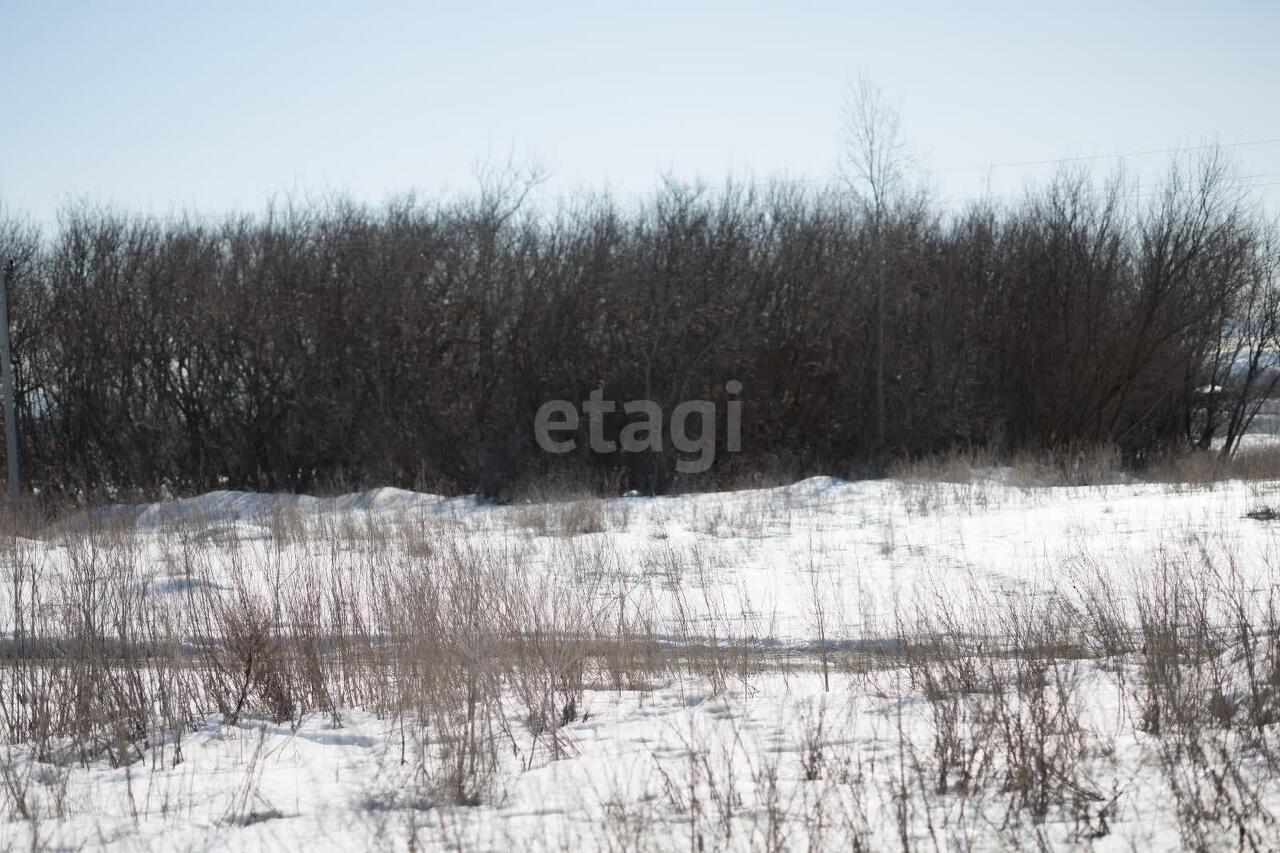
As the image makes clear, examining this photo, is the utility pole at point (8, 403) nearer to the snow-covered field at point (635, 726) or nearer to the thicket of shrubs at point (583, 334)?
the thicket of shrubs at point (583, 334)

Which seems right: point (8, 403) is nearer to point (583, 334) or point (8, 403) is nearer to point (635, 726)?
point (583, 334)

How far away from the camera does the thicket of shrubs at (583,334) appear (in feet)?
62.0

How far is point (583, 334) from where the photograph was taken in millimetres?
19000

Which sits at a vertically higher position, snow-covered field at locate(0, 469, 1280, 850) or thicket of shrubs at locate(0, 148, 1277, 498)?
thicket of shrubs at locate(0, 148, 1277, 498)

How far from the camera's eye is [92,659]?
182 inches

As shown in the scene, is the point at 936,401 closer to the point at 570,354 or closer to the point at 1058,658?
the point at 570,354

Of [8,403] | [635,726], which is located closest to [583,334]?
[8,403]

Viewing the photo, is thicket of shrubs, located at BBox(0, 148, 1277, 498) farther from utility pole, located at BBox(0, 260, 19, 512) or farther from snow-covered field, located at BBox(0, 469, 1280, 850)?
snow-covered field, located at BBox(0, 469, 1280, 850)

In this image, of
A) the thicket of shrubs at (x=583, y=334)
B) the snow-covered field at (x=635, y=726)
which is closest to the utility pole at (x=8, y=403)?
the thicket of shrubs at (x=583, y=334)

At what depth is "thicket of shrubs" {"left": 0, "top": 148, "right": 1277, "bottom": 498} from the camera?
1889 centimetres

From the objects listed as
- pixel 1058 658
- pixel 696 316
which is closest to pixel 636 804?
pixel 1058 658

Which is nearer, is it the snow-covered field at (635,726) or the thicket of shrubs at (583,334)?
the snow-covered field at (635,726)

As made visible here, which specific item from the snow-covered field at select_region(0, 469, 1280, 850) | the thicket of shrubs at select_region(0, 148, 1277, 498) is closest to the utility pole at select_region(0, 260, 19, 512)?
the thicket of shrubs at select_region(0, 148, 1277, 498)

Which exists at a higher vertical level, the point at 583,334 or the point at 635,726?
the point at 583,334
